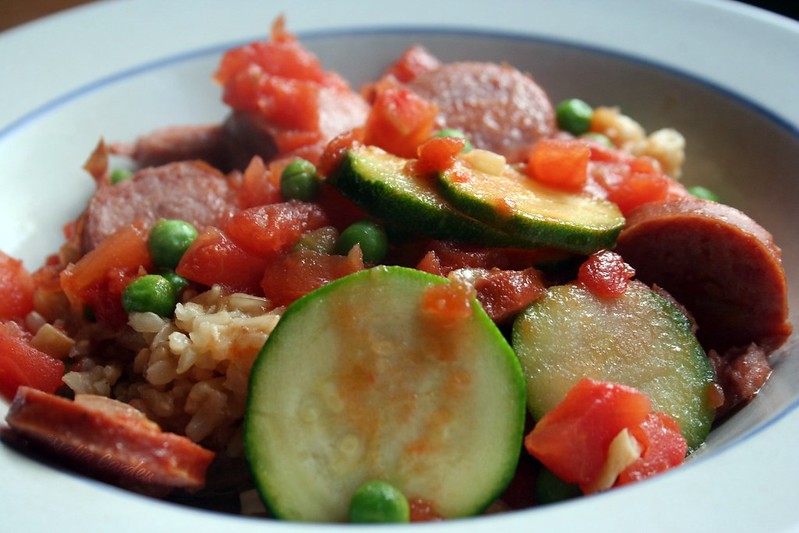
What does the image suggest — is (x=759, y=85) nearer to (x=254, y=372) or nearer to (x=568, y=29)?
(x=568, y=29)

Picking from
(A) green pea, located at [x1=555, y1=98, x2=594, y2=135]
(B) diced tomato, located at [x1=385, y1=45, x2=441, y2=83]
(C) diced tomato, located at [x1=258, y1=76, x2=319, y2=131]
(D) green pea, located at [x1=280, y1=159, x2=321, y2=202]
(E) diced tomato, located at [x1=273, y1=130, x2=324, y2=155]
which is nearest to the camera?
(D) green pea, located at [x1=280, y1=159, x2=321, y2=202]

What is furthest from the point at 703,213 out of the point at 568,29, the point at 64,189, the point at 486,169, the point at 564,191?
the point at 64,189

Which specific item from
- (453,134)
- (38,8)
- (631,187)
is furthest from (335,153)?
(38,8)

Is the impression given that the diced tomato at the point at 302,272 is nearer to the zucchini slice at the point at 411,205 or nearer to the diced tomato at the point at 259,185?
the zucchini slice at the point at 411,205

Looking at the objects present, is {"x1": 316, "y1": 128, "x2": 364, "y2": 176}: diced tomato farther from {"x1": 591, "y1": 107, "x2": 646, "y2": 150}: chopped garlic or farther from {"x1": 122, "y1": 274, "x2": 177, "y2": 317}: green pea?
{"x1": 591, "y1": 107, "x2": 646, "y2": 150}: chopped garlic

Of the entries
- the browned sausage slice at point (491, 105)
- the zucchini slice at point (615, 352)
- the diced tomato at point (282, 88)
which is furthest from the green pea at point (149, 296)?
the browned sausage slice at point (491, 105)

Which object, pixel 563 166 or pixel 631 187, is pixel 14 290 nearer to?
pixel 563 166

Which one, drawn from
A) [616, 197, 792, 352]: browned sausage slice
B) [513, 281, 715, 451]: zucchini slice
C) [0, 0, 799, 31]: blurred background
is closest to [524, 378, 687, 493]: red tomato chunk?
[513, 281, 715, 451]: zucchini slice
